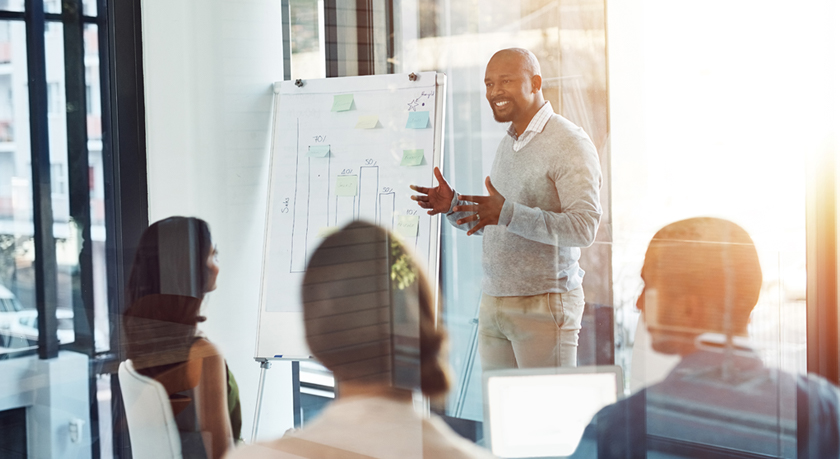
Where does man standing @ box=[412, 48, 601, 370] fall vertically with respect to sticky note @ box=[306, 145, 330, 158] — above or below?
below

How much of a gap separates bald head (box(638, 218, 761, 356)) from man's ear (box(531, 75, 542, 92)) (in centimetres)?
62

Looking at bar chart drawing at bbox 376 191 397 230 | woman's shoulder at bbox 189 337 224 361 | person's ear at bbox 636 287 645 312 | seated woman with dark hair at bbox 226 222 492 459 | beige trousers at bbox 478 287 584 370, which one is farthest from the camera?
woman's shoulder at bbox 189 337 224 361

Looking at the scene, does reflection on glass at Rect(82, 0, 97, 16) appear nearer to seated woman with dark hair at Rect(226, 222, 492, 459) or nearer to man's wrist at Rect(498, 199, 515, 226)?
seated woman with dark hair at Rect(226, 222, 492, 459)

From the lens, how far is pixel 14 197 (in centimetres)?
201

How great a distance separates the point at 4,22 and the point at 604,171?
6.19ft

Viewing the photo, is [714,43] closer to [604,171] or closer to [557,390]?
[604,171]

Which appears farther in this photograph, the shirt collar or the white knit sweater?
the shirt collar

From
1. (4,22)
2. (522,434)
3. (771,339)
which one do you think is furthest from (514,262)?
(4,22)

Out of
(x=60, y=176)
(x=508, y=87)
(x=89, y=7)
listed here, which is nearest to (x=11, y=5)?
(x=89, y=7)

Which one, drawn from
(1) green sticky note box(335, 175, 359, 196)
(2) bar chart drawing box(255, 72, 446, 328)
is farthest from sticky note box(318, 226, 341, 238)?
(1) green sticky note box(335, 175, 359, 196)

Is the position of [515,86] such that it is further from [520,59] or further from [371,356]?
[371,356]

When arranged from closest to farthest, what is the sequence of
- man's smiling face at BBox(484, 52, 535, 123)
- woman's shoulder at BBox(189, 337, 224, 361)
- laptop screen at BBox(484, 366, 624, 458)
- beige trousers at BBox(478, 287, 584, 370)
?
laptop screen at BBox(484, 366, 624, 458) < beige trousers at BBox(478, 287, 584, 370) < man's smiling face at BBox(484, 52, 535, 123) < woman's shoulder at BBox(189, 337, 224, 361)

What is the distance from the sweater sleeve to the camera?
1.68 m

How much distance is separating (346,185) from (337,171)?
0.19 feet
